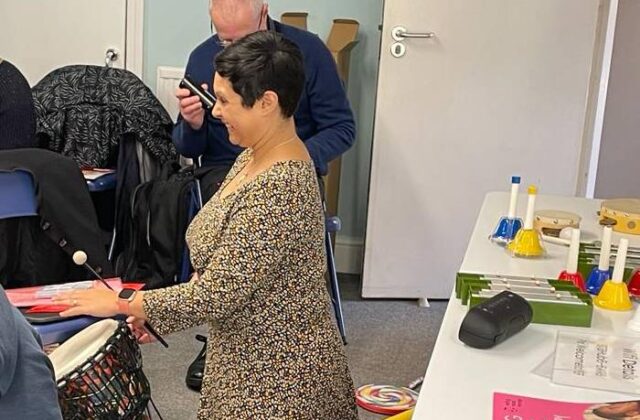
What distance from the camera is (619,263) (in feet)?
4.64

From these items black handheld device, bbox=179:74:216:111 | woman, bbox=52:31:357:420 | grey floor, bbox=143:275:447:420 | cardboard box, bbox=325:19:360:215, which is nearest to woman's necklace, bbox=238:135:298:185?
woman, bbox=52:31:357:420

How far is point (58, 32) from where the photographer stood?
364 centimetres

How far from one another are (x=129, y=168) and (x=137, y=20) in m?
0.70

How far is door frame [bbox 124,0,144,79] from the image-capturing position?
3592mm

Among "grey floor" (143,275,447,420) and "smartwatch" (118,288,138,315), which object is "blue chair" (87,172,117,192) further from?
"smartwatch" (118,288,138,315)

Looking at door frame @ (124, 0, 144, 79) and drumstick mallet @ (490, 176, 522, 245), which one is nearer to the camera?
drumstick mallet @ (490, 176, 522, 245)

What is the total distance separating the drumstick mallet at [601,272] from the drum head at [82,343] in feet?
2.54

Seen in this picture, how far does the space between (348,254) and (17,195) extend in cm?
188

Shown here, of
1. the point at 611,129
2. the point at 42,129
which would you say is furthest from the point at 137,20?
the point at 611,129

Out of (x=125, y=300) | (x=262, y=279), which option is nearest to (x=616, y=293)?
(x=262, y=279)

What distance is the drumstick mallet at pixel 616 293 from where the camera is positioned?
1.40 m

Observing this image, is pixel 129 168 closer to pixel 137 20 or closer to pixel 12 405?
pixel 137 20

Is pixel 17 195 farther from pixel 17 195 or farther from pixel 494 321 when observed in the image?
pixel 494 321

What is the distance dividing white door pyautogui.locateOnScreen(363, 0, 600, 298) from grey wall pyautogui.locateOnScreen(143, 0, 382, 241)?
307mm
